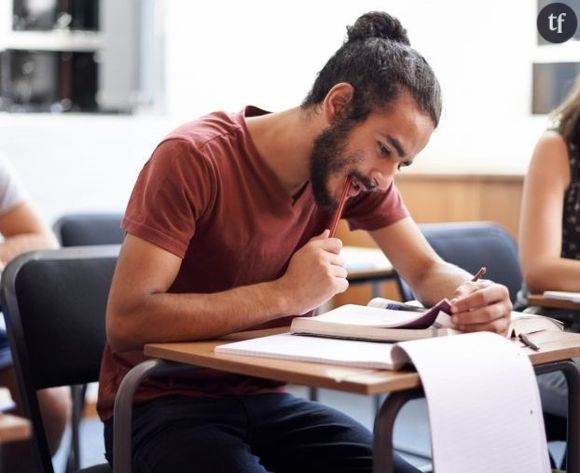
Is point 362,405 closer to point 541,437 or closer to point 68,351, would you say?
point 68,351

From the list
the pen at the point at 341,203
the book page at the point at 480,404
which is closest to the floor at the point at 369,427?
the pen at the point at 341,203

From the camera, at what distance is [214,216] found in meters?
1.70

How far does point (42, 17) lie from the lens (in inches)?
153

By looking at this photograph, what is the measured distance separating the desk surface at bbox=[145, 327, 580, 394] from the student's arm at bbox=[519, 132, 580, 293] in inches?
26.3

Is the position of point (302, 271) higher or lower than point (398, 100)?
lower

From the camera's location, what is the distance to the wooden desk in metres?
1.29

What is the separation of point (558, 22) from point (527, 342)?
0.63m

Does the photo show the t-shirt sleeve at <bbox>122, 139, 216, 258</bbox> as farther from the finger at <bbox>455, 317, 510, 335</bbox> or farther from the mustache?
the finger at <bbox>455, 317, 510, 335</bbox>

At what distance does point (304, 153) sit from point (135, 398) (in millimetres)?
492

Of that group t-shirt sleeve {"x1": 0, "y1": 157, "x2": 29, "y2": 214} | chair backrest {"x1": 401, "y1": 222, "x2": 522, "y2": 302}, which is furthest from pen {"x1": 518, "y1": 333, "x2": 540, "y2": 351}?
t-shirt sleeve {"x1": 0, "y1": 157, "x2": 29, "y2": 214}

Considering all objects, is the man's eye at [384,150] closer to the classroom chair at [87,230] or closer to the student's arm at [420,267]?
the student's arm at [420,267]

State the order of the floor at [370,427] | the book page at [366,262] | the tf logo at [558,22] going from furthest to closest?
the floor at [370,427] < the book page at [366,262] < the tf logo at [558,22]

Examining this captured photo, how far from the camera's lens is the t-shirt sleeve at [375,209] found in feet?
6.49

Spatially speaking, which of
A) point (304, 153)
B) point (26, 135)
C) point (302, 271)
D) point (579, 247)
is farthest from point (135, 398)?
point (26, 135)
